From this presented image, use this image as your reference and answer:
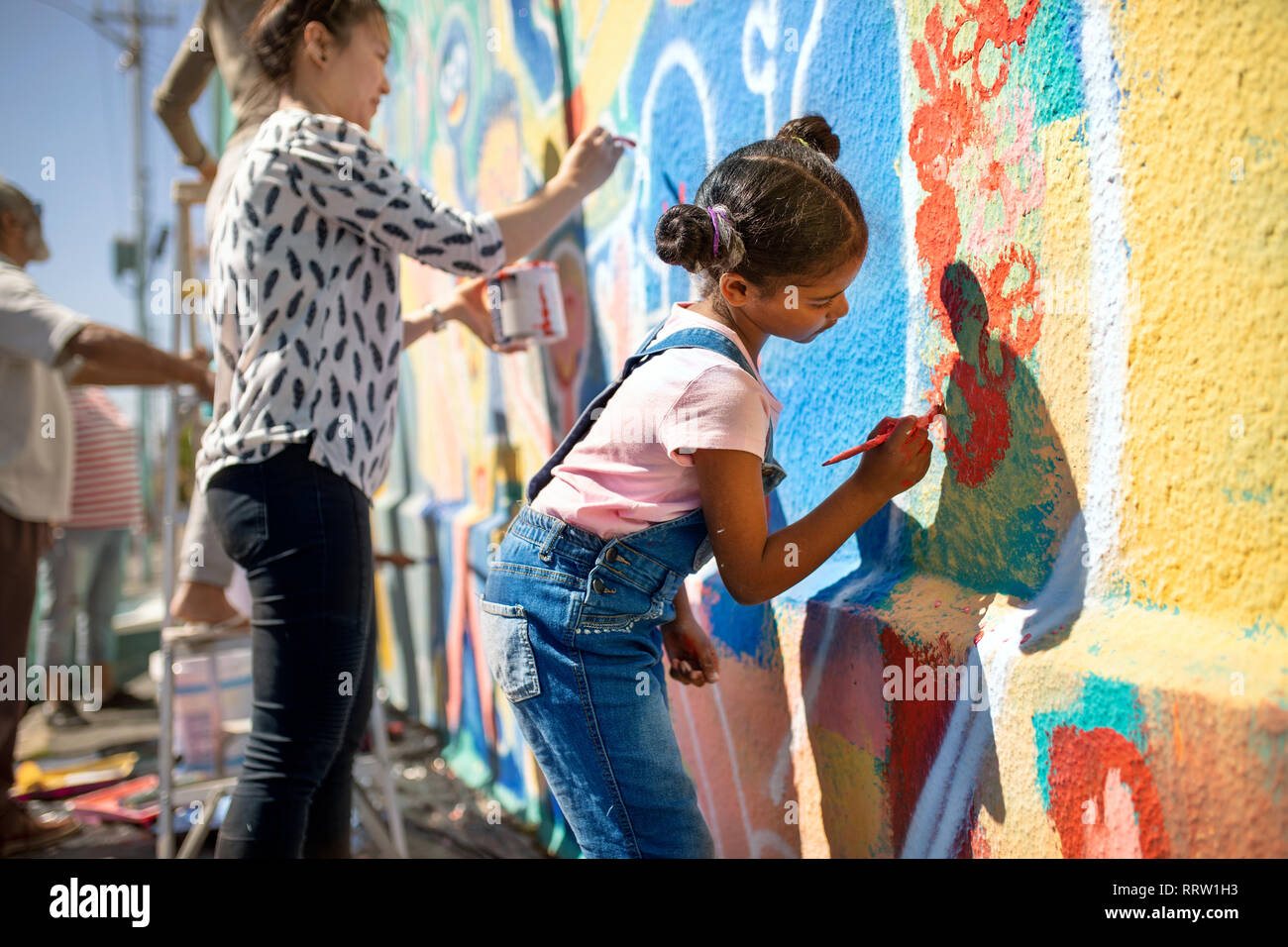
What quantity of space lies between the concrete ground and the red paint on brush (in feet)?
6.63

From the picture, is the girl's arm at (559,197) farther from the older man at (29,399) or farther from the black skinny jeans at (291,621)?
the older man at (29,399)

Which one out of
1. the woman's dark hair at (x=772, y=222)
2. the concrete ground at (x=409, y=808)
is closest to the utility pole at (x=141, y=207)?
the concrete ground at (x=409, y=808)

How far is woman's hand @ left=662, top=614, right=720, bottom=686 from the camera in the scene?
173cm

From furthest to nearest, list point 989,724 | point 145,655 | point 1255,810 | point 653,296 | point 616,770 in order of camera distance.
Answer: point 145,655
point 653,296
point 616,770
point 989,724
point 1255,810

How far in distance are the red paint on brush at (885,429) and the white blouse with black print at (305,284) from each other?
0.91m

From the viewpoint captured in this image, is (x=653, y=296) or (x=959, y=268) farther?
(x=653, y=296)

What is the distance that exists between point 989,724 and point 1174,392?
0.50 m

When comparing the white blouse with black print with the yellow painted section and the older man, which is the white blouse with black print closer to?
the older man

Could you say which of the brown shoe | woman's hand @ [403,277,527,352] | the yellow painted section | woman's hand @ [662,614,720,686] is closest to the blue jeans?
woman's hand @ [662,614,720,686]

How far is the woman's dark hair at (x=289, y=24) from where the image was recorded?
1947 millimetres

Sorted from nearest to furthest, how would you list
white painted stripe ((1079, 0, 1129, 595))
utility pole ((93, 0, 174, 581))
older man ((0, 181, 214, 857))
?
white painted stripe ((1079, 0, 1129, 595)), older man ((0, 181, 214, 857)), utility pole ((93, 0, 174, 581))
